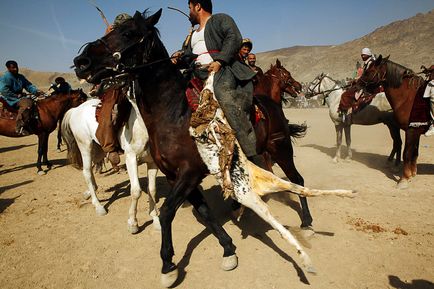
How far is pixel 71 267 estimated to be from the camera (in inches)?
148

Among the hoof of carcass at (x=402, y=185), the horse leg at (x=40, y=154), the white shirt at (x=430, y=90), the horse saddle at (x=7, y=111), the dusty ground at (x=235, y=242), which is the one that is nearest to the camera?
the dusty ground at (x=235, y=242)

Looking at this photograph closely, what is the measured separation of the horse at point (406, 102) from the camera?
19.6 feet

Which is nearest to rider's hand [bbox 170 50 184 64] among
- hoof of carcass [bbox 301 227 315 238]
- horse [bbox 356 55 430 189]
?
hoof of carcass [bbox 301 227 315 238]

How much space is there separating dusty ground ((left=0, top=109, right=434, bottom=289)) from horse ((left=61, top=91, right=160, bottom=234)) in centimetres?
36

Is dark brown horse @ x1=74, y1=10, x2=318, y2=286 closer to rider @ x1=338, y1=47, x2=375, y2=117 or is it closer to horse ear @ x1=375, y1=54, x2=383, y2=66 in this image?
horse ear @ x1=375, y1=54, x2=383, y2=66

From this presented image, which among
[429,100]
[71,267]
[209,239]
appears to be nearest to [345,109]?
[429,100]

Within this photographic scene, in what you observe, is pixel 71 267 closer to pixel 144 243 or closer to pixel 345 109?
pixel 144 243

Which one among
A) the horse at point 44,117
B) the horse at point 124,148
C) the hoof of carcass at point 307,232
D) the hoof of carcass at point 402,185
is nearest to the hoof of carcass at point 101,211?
the horse at point 124,148

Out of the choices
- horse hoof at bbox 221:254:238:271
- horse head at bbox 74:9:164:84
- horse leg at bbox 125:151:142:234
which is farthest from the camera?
horse leg at bbox 125:151:142:234

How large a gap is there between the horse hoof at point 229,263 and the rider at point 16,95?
8.67 metres

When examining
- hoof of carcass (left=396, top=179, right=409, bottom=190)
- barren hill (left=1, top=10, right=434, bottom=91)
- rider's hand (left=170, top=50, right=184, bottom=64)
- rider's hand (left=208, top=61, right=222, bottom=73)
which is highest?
barren hill (left=1, top=10, right=434, bottom=91)

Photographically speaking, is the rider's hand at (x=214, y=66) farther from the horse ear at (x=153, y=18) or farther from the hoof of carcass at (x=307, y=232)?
the hoof of carcass at (x=307, y=232)

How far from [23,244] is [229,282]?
3.53 m

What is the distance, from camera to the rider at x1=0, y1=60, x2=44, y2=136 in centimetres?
859
